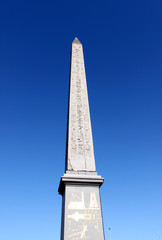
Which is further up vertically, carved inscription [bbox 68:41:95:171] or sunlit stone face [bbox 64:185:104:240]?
carved inscription [bbox 68:41:95:171]

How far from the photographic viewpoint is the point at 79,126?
Answer: 871 centimetres

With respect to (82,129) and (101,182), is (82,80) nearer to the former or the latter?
(82,129)

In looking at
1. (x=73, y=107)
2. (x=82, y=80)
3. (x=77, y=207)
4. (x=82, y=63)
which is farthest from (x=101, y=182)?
(x=82, y=63)

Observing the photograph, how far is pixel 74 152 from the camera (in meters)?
7.98

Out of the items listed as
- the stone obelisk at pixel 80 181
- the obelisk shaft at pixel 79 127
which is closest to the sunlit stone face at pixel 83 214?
the stone obelisk at pixel 80 181

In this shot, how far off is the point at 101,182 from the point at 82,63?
6.36 m

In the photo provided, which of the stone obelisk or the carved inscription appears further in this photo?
the carved inscription

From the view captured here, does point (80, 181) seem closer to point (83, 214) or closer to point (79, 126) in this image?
point (83, 214)

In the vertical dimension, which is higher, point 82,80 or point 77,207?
point 82,80

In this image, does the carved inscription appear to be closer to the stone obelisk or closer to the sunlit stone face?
the stone obelisk

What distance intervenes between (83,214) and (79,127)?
10.5 ft

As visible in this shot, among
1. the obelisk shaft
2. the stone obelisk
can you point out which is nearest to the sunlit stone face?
the stone obelisk

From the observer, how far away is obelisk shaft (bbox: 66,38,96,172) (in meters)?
7.75

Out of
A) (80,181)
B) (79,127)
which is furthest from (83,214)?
(79,127)
